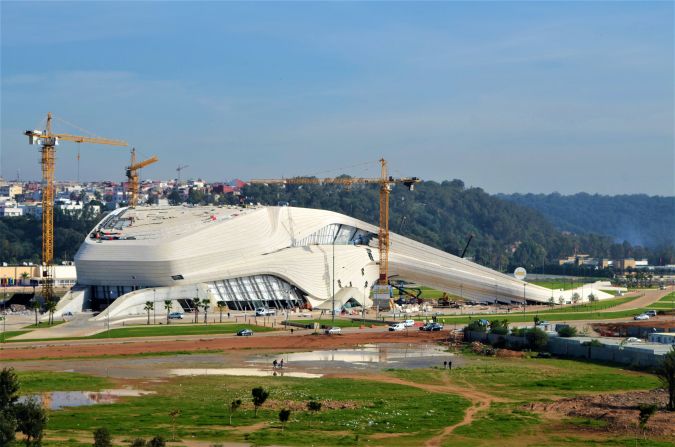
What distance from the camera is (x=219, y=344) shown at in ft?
278

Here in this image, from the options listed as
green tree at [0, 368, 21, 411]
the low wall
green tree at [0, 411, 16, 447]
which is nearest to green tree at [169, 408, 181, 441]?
green tree at [0, 368, 21, 411]

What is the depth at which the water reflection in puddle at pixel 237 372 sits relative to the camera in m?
66.6

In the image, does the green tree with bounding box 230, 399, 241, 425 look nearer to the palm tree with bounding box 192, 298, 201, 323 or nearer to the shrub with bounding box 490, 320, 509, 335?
the shrub with bounding box 490, 320, 509, 335

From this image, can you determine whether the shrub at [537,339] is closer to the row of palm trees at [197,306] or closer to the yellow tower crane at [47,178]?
the row of palm trees at [197,306]

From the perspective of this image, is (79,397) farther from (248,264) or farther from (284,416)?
(248,264)

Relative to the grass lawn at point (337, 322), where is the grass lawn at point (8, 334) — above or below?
below

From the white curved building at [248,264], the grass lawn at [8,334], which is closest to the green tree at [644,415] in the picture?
the grass lawn at [8,334]

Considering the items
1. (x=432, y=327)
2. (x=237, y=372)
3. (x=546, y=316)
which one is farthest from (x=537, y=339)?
(x=546, y=316)

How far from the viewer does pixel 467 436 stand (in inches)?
1887

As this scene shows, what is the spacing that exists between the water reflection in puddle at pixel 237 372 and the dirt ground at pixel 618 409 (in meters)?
16.5

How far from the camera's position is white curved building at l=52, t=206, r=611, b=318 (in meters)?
112

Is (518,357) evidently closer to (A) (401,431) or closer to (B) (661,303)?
(A) (401,431)

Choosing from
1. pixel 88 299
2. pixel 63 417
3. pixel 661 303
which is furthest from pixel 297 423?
pixel 661 303

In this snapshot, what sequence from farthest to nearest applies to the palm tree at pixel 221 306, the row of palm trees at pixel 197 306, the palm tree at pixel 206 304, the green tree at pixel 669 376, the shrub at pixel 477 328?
the palm tree at pixel 221 306 → the palm tree at pixel 206 304 → the row of palm trees at pixel 197 306 → the shrub at pixel 477 328 → the green tree at pixel 669 376
